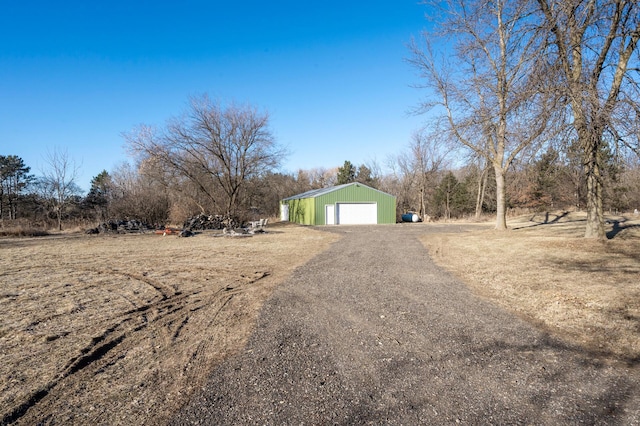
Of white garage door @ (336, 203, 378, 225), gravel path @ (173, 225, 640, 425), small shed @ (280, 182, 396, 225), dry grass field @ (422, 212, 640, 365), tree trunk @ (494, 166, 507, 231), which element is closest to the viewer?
gravel path @ (173, 225, 640, 425)

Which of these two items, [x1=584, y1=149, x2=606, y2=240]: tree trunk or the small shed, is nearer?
[x1=584, y1=149, x2=606, y2=240]: tree trunk

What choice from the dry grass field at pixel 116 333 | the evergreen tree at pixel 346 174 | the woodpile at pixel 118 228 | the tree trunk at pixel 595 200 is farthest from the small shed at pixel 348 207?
the evergreen tree at pixel 346 174

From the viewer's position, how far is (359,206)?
29.3m

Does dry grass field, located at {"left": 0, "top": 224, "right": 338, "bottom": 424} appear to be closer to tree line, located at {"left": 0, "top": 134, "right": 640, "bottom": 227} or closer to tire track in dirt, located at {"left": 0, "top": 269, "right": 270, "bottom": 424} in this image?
tire track in dirt, located at {"left": 0, "top": 269, "right": 270, "bottom": 424}

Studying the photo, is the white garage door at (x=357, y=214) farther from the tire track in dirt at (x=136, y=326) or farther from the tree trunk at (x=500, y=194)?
the tire track in dirt at (x=136, y=326)

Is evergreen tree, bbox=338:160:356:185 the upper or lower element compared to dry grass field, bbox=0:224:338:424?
upper

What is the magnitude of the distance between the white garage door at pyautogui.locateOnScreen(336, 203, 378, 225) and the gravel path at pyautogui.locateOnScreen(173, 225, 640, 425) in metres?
23.7

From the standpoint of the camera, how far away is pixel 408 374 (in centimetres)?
294

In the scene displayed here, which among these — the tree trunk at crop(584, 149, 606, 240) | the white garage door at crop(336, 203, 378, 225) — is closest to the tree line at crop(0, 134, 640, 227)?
the tree trunk at crop(584, 149, 606, 240)

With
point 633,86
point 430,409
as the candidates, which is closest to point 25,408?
point 430,409

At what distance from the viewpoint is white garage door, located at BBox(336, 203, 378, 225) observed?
28.7m

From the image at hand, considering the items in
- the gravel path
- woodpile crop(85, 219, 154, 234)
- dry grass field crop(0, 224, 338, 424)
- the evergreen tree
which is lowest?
the gravel path

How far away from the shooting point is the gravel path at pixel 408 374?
2385 millimetres

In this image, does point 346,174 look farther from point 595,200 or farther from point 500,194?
point 595,200
